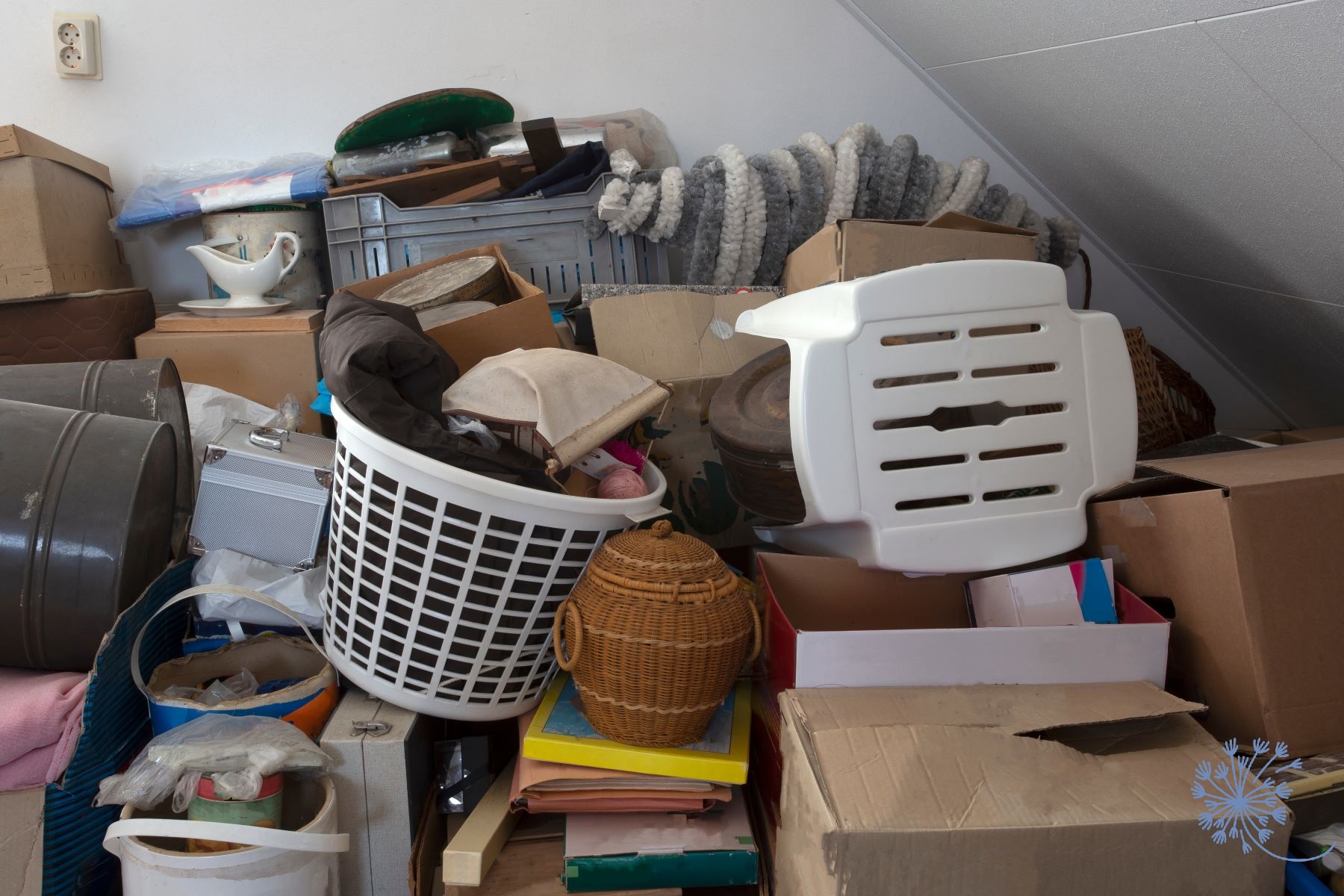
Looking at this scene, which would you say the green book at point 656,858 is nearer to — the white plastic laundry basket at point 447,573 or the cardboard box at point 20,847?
the white plastic laundry basket at point 447,573

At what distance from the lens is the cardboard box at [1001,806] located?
0.77 metres

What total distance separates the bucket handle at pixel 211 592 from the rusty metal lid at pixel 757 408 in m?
0.63

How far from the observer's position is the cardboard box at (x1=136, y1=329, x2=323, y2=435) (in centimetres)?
171

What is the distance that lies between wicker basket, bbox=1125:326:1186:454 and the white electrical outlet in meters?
2.20

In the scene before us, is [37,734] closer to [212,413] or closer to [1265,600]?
[212,413]

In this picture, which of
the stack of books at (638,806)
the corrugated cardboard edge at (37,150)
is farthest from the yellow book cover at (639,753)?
the corrugated cardboard edge at (37,150)

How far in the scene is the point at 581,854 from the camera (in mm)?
1097

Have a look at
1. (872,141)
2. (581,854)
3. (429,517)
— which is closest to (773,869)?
(581,854)

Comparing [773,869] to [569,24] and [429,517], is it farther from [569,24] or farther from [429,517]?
[569,24]

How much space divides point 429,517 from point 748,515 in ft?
2.15

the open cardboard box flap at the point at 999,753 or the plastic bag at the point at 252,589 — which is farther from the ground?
the open cardboard box flap at the point at 999,753

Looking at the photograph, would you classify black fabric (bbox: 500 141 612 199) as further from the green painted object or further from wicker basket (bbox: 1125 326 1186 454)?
wicker basket (bbox: 1125 326 1186 454)

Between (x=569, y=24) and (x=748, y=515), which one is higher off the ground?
(x=569, y=24)

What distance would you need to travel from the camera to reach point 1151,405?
5.44ft
